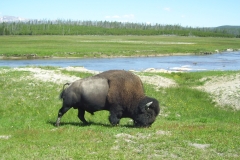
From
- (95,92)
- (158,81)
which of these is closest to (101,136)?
(95,92)

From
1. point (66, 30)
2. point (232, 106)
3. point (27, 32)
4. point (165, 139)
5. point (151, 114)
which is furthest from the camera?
point (66, 30)

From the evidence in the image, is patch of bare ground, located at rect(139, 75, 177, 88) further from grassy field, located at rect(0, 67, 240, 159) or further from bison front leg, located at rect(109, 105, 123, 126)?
bison front leg, located at rect(109, 105, 123, 126)

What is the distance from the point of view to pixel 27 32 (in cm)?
16412

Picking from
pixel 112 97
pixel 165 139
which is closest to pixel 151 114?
pixel 112 97

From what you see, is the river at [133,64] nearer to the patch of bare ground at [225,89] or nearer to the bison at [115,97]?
the patch of bare ground at [225,89]

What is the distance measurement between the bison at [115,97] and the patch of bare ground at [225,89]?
8.40m

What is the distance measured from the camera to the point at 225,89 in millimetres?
21703

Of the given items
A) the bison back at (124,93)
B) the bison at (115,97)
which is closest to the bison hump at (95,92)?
the bison at (115,97)

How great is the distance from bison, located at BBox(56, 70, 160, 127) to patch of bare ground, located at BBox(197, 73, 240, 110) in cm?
840

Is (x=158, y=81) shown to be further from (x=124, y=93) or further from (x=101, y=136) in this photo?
(x=101, y=136)

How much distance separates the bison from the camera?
40.1 ft

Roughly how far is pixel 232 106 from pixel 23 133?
12.0 metres

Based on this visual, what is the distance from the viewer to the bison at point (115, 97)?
12.2 m

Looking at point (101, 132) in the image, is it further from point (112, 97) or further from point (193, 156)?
point (193, 156)
